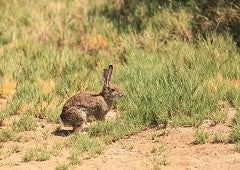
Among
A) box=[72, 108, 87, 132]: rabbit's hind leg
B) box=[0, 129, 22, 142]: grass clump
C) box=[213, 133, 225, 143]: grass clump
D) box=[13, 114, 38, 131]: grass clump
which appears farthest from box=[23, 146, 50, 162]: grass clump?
box=[213, 133, 225, 143]: grass clump

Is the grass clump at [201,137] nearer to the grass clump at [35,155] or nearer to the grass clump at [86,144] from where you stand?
the grass clump at [86,144]

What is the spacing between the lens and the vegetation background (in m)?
7.88

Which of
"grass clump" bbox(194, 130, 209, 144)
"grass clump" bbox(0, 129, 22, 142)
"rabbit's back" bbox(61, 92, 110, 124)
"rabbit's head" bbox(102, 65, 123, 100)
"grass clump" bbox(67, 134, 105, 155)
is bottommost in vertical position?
"grass clump" bbox(0, 129, 22, 142)

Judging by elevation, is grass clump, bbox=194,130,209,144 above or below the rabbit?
below

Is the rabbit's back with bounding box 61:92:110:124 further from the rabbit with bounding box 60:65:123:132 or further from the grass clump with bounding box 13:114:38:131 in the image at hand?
the grass clump with bounding box 13:114:38:131

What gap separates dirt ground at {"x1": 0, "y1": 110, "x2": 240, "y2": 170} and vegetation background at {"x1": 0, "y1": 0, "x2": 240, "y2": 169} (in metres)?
0.16

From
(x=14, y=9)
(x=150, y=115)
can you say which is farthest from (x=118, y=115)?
(x=14, y=9)

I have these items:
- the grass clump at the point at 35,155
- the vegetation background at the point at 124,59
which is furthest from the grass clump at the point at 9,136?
the grass clump at the point at 35,155

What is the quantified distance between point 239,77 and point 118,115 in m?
1.98

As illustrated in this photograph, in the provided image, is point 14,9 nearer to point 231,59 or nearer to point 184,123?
point 231,59

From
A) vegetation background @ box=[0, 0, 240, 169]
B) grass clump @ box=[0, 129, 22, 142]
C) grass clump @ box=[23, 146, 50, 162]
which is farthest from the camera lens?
vegetation background @ box=[0, 0, 240, 169]

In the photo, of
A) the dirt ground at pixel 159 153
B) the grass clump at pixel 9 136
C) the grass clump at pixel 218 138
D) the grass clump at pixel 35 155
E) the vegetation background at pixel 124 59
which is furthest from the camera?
the vegetation background at pixel 124 59

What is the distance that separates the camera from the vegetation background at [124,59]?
788cm

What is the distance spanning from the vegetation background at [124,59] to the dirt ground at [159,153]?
16 cm
